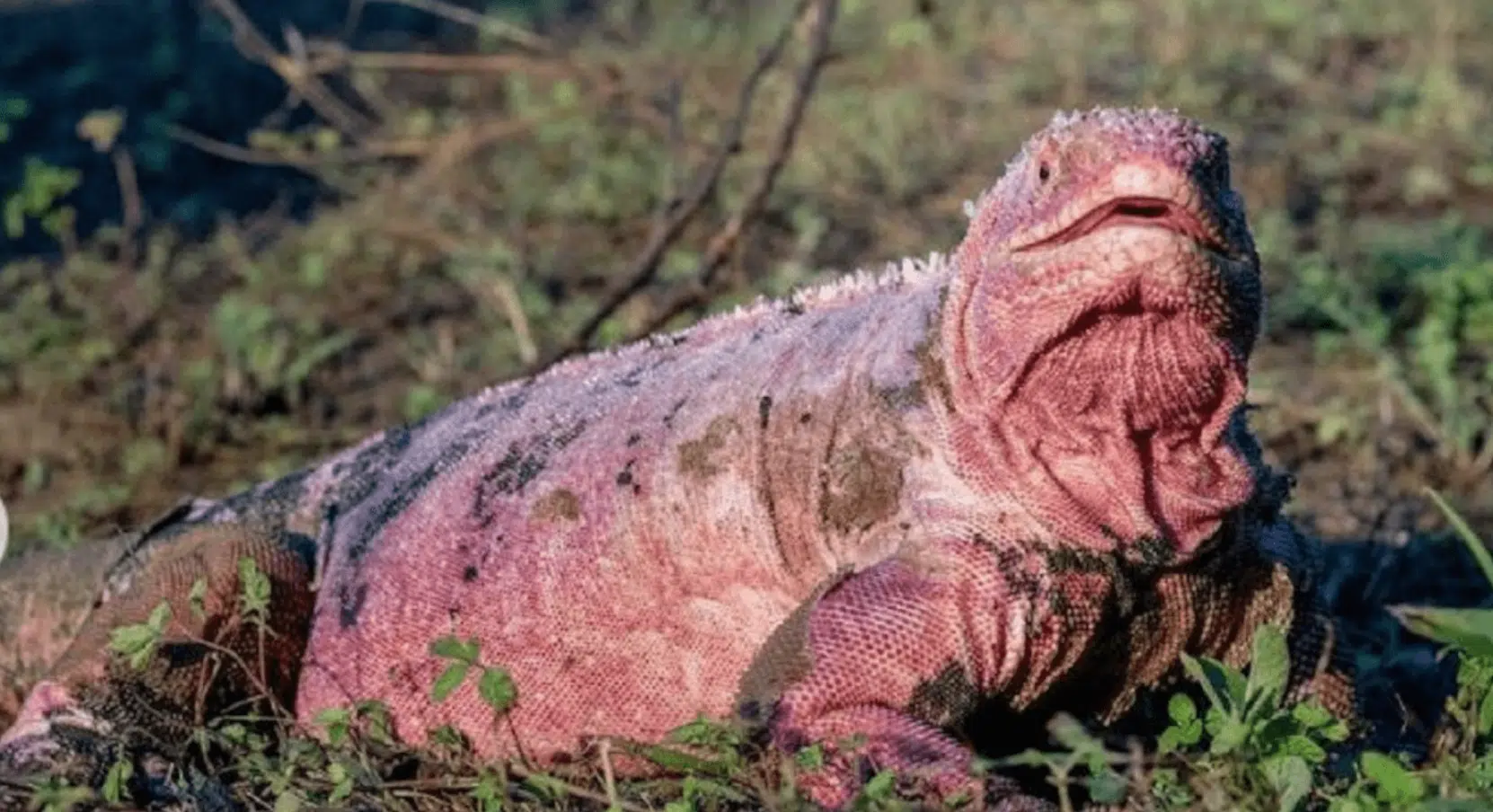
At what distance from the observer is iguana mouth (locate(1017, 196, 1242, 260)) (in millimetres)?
3590

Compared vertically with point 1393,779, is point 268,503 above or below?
below

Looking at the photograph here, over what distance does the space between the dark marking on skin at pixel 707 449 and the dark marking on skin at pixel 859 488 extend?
0.22 m

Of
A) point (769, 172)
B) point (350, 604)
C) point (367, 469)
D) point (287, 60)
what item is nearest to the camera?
point (350, 604)

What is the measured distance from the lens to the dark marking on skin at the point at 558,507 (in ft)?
14.5

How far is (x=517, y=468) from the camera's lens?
15.1 feet

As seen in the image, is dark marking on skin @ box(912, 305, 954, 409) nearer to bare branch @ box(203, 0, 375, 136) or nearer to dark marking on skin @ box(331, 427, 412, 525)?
dark marking on skin @ box(331, 427, 412, 525)

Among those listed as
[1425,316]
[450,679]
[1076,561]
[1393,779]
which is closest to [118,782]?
[450,679]

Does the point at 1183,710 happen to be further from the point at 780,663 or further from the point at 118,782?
the point at 118,782

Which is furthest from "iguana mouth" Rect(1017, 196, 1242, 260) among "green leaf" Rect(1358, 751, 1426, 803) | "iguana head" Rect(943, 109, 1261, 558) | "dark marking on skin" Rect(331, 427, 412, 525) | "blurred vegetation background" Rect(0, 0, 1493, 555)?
"blurred vegetation background" Rect(0, 0, 1493, 555)

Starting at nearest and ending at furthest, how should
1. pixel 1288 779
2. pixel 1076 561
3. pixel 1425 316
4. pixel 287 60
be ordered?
pixel 1288 779, pixel 1076 561, pixel 1425 316, pixel 287 60

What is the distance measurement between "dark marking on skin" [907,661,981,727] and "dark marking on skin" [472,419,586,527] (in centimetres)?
98

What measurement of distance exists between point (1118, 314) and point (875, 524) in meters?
0.58

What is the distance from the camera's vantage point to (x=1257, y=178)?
9812 millimetres

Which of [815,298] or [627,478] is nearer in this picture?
[627,478]
